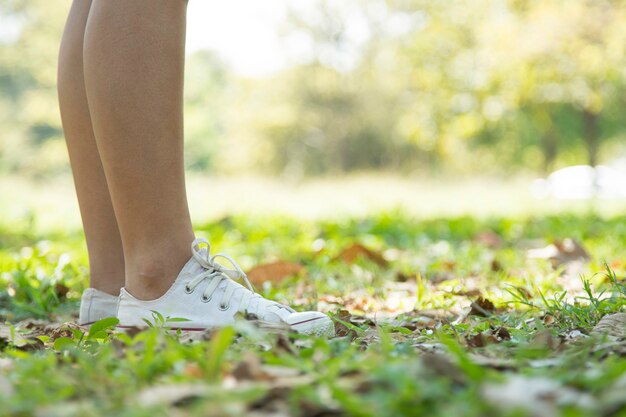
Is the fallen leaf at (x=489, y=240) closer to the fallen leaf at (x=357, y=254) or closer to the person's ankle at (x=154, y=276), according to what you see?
the fallen leaf at (x=357, y=254)

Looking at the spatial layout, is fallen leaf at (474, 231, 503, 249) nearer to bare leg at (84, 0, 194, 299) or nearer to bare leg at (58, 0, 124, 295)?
bare leg at (58, 0, 124, 295)

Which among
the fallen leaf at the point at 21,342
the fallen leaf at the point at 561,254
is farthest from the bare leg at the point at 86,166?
the fallen leaf at the point at 561,254

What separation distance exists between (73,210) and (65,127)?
6.41m

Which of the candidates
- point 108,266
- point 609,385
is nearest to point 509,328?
point 609,385

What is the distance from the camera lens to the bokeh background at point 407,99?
1706 centimetres

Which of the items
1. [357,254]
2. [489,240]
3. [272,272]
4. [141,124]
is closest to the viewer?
[141,124]

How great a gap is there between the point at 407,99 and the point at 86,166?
95.9 feet

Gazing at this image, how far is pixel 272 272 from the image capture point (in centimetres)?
280

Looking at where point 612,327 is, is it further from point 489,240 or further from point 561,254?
point 489,240

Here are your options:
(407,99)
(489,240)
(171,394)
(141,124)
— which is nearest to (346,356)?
(171,394)

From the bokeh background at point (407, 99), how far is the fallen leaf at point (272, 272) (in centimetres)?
1071

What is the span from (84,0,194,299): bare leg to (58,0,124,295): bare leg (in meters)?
0.31

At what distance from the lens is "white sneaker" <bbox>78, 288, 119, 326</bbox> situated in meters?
1.89

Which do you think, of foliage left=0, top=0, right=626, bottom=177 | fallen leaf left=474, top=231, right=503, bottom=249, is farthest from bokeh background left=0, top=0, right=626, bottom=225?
fallen leaf left=474, top=231, right=503, bottom=249
